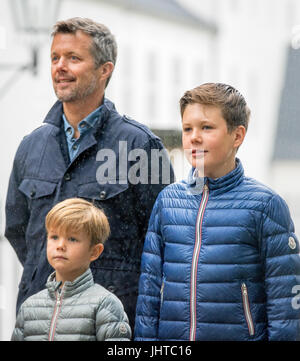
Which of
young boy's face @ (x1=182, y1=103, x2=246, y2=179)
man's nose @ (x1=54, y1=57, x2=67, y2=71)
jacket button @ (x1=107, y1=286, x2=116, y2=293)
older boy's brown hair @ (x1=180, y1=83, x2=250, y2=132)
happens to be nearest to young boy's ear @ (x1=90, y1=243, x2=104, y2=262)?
jacket button @ (x1=107, y1=286, x2=116, y2=293)

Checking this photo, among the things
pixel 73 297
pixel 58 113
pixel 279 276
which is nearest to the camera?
pixel 279 276

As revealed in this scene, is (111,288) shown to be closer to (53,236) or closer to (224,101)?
(53,236)

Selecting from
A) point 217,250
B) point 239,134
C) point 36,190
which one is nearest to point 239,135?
point 239,134

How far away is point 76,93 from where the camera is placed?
2.42 m

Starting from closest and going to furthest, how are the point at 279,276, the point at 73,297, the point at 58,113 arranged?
the point at 279,276
the point at 73,297
the point at 58,113

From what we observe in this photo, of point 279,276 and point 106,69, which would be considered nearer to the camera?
point 279,276

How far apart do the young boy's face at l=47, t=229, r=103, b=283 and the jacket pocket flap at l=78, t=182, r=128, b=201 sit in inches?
7.0

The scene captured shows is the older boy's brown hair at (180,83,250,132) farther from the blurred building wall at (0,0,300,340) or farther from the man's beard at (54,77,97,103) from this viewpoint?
the man's beard at (54,77,97,103)

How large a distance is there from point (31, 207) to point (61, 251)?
1.00 ft

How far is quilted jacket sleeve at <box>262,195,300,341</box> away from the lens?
2094 mm

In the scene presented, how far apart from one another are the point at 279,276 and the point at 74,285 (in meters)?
0.60

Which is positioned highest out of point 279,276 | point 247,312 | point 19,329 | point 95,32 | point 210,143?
point 95,32

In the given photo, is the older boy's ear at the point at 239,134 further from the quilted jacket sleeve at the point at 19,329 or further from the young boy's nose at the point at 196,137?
the quilted jacket sleeve at the point at 19,329
